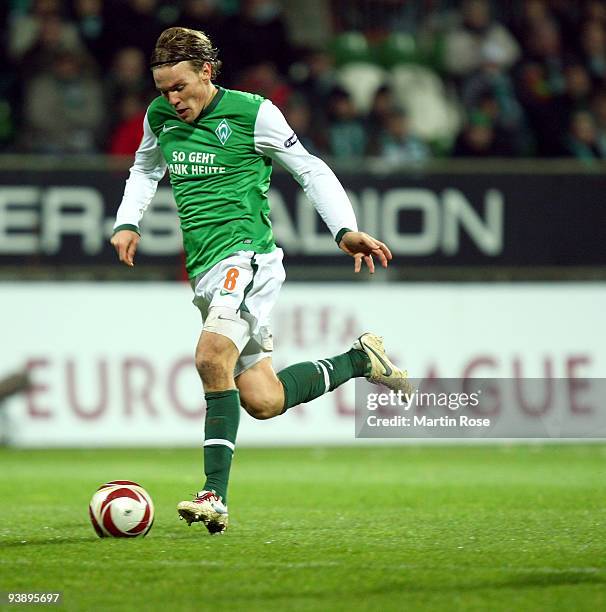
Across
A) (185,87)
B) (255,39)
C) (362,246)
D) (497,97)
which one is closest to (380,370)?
(362,246)

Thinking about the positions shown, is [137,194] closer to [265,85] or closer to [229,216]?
[229,216]

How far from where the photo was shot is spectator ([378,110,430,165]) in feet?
42.1

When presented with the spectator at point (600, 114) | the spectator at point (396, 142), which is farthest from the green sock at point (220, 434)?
the spectator at point (600, 114)

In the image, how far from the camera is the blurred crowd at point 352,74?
12.4 metres

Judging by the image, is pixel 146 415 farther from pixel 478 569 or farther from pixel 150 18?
pixel 478 569

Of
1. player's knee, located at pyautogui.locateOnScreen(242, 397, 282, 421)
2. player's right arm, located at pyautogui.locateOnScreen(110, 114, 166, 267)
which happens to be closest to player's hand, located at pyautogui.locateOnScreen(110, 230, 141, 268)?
player's right arm, located at pyautogui.locateOnScreen(110, 114, 166, 267)

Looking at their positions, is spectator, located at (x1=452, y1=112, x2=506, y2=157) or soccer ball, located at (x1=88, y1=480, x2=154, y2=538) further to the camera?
spectator, located at (x1=452, y1=112, x2=506, y2=157)

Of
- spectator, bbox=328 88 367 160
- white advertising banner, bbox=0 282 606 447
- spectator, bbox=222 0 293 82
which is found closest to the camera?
white advertising banner, bbox=0 282 606 447

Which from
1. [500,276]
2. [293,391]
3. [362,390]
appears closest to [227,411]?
[293,391]

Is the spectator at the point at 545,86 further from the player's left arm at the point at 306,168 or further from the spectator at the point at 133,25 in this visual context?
the player's left arm at the point at 306,168

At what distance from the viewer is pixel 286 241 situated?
11320mm

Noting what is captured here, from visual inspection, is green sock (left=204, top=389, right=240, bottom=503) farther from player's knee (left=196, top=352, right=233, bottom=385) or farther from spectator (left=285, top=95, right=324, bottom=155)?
spectator (left=285, top=95, right=324, bottom=155)

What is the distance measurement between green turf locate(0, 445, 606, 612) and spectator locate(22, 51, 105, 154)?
3.23 m

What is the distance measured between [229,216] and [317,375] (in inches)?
35.3
